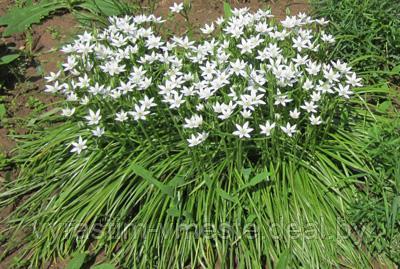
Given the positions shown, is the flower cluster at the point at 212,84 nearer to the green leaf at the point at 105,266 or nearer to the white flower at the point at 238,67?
the white flower at the point at 238,67

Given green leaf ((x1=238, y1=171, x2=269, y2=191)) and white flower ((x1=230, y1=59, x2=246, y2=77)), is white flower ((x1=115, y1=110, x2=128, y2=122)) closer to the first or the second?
white flower ((x1=230, y1=59, x2=246, y2=77))

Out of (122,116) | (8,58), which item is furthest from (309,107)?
(8,58)

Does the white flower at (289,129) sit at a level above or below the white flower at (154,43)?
below

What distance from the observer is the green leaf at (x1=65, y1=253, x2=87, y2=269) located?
345 centimetres

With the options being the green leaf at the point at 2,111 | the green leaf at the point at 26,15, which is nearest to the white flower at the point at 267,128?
the green leaf at the point at 2,111

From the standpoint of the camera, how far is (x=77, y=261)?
3.47 metres

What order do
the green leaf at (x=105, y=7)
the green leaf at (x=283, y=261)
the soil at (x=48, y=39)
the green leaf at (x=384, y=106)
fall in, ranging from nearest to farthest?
the green leaf at (x=283, y=261) < the green leaf at (x=384, y=106) < the soil at (x=48, y=39) < the green leaf at (x=105, y=7)

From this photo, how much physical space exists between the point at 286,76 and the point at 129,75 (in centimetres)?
108

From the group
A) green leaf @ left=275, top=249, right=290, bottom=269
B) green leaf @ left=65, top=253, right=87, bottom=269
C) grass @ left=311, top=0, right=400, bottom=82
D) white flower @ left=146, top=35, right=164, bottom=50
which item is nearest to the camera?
green leaf @ left=275, top=249, right=290, bottom=269

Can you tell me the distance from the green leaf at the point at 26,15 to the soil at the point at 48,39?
11 cm

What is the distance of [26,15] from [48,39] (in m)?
0.32

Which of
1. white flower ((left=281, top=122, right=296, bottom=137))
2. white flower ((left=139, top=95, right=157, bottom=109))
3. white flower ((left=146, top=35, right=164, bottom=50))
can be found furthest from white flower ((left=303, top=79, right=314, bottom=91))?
white flower ((left=146, top=35, right=164, bottom=50))

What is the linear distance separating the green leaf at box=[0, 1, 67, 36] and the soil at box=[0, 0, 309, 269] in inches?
4.2

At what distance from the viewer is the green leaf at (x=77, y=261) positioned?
3451 millimetres
